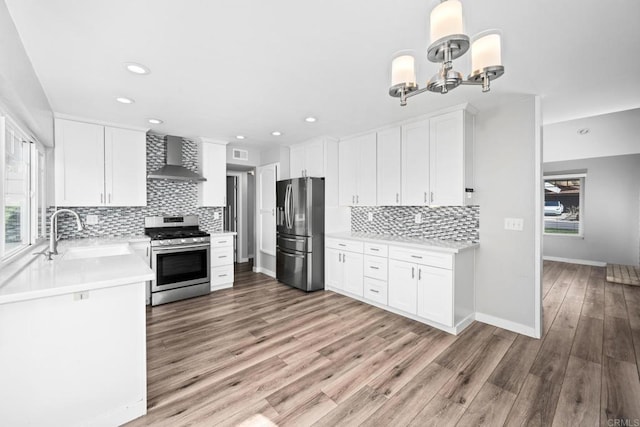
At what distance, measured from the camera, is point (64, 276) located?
1.62 meters

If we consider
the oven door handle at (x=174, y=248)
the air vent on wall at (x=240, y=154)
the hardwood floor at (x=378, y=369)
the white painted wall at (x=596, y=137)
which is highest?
the white painted wall at (x=596, y=137)

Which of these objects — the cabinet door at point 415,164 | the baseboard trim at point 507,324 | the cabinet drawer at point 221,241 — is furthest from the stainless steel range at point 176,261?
the baseboard trim at point 507,324

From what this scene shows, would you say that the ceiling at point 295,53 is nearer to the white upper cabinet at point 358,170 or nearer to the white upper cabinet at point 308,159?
the white upper cabinet at point 358,170

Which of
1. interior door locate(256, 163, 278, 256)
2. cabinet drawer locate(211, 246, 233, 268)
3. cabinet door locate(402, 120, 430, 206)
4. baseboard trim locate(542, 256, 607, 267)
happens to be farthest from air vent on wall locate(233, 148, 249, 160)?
baseboard trim locate(542, 256, 607, 267)

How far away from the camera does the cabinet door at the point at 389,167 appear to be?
363 cm

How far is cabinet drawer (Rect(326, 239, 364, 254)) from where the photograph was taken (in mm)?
3814

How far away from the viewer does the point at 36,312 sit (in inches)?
56.3

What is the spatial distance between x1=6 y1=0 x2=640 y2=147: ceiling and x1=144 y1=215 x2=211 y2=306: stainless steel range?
1663 mm

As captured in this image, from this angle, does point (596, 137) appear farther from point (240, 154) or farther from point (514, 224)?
point (240, 154)

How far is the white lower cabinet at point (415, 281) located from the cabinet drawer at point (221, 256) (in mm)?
1871

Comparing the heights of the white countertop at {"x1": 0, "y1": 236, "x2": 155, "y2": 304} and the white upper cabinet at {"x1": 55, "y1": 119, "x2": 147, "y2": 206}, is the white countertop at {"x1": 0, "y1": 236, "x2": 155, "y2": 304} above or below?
below

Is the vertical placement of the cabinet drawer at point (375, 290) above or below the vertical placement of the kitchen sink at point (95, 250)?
below

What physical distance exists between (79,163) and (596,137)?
8.31 m

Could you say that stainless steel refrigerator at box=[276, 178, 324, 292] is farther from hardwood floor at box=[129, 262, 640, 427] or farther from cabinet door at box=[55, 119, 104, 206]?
cabinet door at box=[55, 119, 104, 206]
